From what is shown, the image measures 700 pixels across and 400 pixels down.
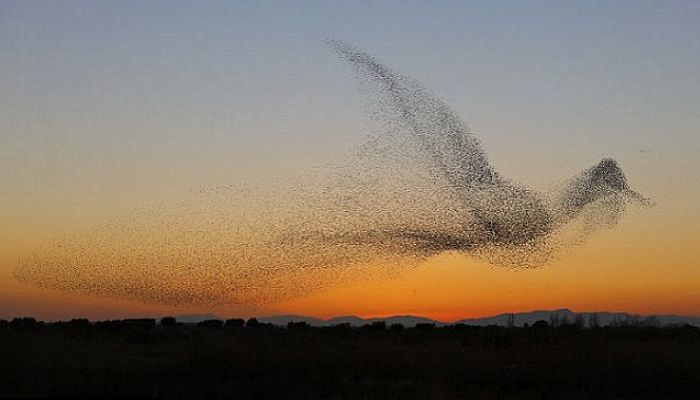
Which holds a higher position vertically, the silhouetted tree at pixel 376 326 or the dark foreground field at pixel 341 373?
the silhouetted tree at pixel 376 326

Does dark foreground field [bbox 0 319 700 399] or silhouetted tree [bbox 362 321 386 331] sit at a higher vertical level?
silhouetted tree [bbox 362 321 386 331]

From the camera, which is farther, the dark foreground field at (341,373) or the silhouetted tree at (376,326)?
the silhouetted tree at (376,326)

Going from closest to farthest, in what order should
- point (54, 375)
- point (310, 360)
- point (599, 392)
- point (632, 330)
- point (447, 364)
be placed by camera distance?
point (54, 375) → point (599, 392) → point (310, 360) → point (447, 364) → point (632, 330)

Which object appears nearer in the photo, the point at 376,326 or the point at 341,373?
the point at 341,373

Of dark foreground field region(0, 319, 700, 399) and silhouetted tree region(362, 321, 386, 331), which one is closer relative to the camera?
dark foreground field region(0, 319, 700, 399)

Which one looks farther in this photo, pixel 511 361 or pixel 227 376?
pixel 511 361

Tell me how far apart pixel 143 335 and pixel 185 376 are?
2869 centimetres

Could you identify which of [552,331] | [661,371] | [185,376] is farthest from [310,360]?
[552,331]

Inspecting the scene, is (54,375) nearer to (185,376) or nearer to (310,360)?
(185,376)

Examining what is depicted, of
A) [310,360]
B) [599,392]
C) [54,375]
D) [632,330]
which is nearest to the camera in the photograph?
[54,375]

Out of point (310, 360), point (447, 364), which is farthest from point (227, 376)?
point (447, 364)

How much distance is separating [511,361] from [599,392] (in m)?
8.78

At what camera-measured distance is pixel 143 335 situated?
54438 mm

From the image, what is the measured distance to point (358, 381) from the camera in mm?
27406
